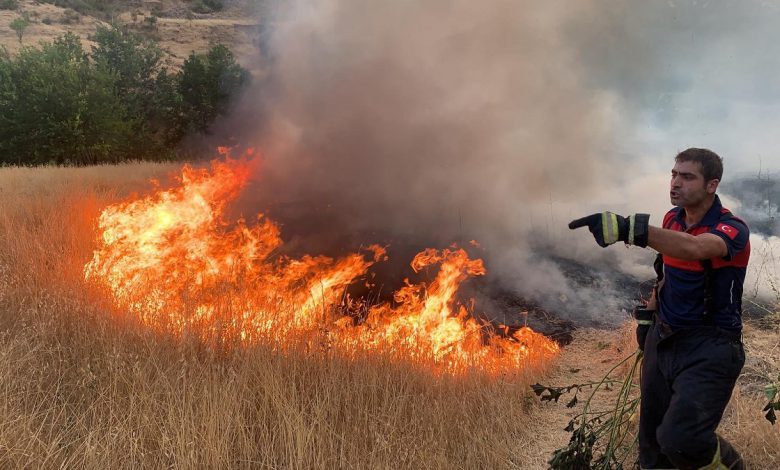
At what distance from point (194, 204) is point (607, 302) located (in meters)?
6.98

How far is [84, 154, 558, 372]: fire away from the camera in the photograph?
389 centimetres

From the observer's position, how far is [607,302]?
21.0ft

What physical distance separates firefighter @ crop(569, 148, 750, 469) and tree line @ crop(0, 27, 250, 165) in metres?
20.0

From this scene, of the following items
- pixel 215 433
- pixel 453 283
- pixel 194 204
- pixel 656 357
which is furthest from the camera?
pixel 194 204

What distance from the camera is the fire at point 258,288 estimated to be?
389 cm

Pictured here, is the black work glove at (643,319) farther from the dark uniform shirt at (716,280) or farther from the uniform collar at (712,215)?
the uniform collar at (712,215)

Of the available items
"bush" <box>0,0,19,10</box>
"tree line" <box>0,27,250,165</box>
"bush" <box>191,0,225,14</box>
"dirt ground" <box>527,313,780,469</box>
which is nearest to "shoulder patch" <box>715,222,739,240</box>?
"dirt ground" <box>527,313,780,469</box>

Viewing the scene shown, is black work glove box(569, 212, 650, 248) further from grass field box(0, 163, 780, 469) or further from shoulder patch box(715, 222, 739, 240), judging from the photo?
grass field box(0, 163, 780, 469)

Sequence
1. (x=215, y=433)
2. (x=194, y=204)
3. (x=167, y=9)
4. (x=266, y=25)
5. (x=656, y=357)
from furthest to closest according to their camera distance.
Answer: (x=167, y=9), (x=266, y=25), (x=194, y=204), (x=215, y=433), (x=656, y=357)

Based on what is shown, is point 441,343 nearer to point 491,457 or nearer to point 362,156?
point 491,457

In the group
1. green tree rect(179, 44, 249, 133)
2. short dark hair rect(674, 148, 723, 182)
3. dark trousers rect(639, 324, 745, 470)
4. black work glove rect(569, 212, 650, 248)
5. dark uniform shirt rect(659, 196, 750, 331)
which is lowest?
dark trousers rect(639, 324, 745, 470)

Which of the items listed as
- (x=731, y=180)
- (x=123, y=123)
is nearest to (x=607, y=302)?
(x=731, y=180)

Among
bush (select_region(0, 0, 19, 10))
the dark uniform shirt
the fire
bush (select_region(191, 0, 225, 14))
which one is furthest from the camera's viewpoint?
bush (select_region(191, 0, 225, 14))

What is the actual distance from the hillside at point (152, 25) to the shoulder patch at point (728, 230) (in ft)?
132
